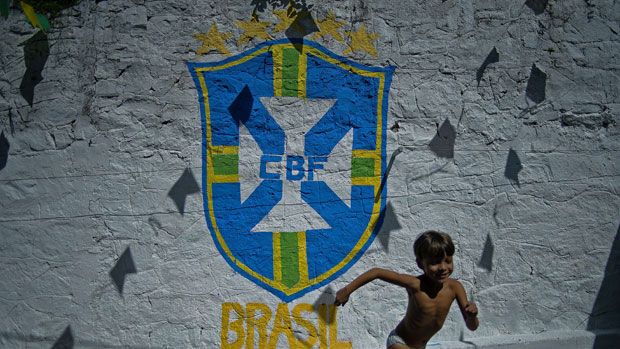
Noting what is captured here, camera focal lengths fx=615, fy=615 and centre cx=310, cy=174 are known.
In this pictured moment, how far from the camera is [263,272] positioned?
370 centimetres

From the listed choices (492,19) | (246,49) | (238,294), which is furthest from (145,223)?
(492,19)

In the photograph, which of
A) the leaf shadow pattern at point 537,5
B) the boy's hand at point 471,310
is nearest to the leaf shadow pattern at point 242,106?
the boy's hand at point 471,310

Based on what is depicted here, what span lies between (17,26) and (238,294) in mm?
2002

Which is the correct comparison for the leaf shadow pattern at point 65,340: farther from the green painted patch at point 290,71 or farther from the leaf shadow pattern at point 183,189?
the green painted patch at point 290,71

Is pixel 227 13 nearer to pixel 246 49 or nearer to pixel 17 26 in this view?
pixel 246 49

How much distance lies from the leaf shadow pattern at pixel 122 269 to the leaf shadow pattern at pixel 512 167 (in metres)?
2.41

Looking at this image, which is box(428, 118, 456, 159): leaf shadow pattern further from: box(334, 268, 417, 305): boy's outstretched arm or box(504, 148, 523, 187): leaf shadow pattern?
box(334, 268, 417, 305): boy's outstretched arm

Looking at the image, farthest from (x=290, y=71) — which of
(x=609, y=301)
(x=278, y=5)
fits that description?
(x=609, y=301)

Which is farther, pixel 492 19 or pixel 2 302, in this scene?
pixel 492 19

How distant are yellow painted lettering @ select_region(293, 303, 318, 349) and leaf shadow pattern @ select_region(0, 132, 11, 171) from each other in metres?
1.89

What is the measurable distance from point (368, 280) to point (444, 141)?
4.31ft

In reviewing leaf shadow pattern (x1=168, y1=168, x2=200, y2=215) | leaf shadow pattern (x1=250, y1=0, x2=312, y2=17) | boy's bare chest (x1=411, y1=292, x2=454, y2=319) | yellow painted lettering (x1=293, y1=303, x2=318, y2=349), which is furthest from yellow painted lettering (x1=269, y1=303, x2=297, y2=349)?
leaf shadow pattern (x1=250, y1=0, x2=312, y2=17)

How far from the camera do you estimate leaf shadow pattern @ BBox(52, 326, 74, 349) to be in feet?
11.6

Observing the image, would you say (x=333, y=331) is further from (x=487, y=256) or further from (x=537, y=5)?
(x=537, y=5)
